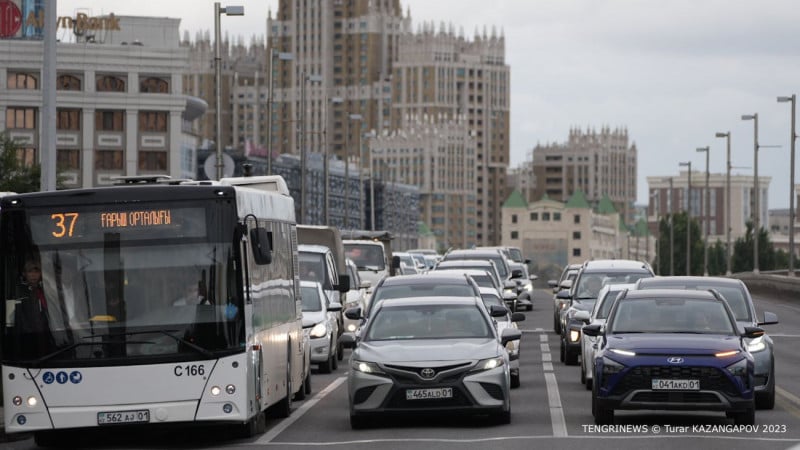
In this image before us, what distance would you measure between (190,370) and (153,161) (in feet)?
330

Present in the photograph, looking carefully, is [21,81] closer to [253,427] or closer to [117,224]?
[253,427]

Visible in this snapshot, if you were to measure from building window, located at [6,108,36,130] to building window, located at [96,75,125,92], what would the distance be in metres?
4.58

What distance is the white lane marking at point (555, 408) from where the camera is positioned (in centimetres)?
1683

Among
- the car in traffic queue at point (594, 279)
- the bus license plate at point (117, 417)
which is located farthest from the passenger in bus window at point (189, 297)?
the car in traffic queue at point (594, 279)

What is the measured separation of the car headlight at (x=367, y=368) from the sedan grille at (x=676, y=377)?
7.78 feet

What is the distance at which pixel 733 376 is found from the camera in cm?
1653

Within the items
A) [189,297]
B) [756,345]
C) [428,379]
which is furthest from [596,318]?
[189,297]

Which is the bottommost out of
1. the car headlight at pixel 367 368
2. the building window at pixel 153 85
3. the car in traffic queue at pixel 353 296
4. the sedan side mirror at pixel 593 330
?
the car in traffic queue at pixel 353 296

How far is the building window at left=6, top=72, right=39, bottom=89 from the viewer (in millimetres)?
112562

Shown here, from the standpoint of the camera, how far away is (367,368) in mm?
17422

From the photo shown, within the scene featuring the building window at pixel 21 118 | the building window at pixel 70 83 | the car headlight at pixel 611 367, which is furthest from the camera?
the building window at pixel 70 83

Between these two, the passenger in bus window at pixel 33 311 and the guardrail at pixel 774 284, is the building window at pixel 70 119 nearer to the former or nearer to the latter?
the guardrail at pixel 774 284

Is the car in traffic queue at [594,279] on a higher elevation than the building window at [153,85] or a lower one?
lower

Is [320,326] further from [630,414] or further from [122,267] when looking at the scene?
[122,267]
